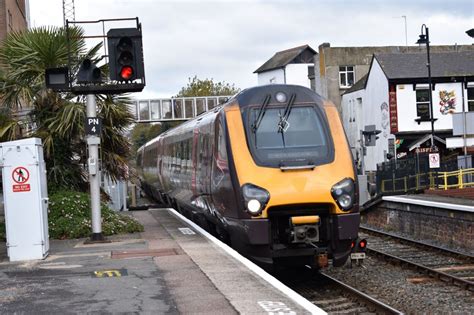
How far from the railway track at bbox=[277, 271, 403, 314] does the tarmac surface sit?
A: 1402 millimetres

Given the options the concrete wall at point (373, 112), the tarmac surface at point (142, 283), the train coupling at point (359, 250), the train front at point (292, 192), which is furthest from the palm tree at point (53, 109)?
the concrete wall at point (373, 112)

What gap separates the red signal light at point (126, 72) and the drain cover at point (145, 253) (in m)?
3.21

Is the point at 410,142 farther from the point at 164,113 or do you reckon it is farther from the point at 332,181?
the point at 332,181

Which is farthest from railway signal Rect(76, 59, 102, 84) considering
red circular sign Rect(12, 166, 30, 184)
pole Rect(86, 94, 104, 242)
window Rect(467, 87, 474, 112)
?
window Rect(467, 87, 474, 112)

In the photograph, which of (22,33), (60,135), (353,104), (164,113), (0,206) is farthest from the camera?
(164,113)

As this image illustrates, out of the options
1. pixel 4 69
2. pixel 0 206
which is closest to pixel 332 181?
pixel 4 69

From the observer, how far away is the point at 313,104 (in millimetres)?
12734

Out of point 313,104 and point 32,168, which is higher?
point 313,104

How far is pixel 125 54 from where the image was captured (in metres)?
14.1

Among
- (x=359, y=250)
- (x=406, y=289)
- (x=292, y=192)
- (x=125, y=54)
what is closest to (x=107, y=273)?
(x=292, y=192)

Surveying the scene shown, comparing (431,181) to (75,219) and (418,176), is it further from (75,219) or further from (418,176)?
(75,219)

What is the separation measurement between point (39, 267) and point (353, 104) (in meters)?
41.5

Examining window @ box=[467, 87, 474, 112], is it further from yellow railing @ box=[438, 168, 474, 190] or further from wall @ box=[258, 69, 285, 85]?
wall @ box=[258, 69, 285, 85]

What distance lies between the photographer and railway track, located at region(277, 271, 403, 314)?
10789 mm
